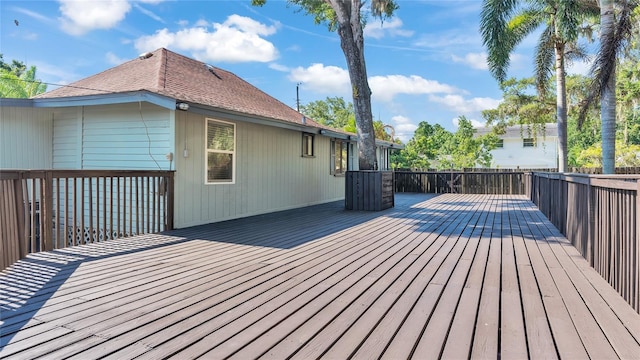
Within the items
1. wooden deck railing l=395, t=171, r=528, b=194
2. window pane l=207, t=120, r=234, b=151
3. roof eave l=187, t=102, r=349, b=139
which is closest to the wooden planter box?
roof eave l=187, t=102, r=349, b=139

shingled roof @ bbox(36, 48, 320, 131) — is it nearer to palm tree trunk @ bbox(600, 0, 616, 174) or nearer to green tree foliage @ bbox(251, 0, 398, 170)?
green tree foliage @ bbox(251, 0, 398, 170)

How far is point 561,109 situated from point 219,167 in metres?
11.8

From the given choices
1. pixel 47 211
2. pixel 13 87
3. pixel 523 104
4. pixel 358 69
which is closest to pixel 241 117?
pixel 47 211

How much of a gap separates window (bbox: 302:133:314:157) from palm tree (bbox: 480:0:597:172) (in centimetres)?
608

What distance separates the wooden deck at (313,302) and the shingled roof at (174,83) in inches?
115

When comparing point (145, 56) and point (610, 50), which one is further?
point (145, 56)

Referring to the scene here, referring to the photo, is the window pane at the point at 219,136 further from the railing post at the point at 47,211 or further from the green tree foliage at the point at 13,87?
the green tree foliage at the point at 13,87

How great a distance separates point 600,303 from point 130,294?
353 cm

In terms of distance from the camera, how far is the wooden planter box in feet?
28.9

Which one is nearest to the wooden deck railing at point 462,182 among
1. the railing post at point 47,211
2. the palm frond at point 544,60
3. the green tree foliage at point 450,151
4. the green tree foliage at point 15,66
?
the palm frond at point 544,60

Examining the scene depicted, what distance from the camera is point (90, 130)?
265 inches

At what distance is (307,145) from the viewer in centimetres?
1022

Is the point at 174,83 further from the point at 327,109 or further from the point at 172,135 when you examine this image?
the point at 327,109

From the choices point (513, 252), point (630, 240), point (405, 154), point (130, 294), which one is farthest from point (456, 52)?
point (130, 294)
